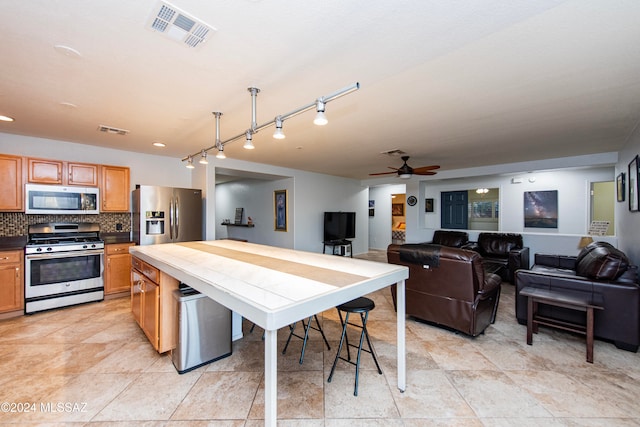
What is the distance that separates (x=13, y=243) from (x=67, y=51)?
3450 millimetres

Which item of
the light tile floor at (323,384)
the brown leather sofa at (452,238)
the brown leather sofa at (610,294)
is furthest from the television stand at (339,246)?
the brown leather sofa at (610,294)

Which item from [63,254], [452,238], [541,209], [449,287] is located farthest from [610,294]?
[63,254]

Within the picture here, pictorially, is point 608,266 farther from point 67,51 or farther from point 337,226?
point 337,226

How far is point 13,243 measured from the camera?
3697 mm

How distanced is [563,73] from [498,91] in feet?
1.39

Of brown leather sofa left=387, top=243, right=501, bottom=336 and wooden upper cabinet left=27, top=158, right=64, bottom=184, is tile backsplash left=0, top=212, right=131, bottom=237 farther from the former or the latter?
brown leather sofa left=387, top=243, right=501, bottom=336

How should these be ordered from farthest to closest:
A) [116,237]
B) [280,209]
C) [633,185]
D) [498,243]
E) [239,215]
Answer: [239,215] → [280,209] → [498,243] → [116,237] → [633,185]

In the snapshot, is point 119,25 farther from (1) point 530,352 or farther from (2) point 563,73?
(1) point 530,352

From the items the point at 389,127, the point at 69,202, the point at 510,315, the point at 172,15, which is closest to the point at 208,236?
the point at 69,202

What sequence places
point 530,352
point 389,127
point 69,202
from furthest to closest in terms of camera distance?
point 69,202 → point 389,127 → point 530,352

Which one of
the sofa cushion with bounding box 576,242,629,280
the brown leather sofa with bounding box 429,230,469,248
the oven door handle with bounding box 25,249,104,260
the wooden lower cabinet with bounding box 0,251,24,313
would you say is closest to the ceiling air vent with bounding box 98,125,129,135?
the oven door handle with bounding box 25,249,104,260

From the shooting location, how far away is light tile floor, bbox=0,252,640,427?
1.78 m

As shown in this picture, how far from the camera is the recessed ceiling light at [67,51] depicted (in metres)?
1.75

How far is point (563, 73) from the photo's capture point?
80.9 inches
